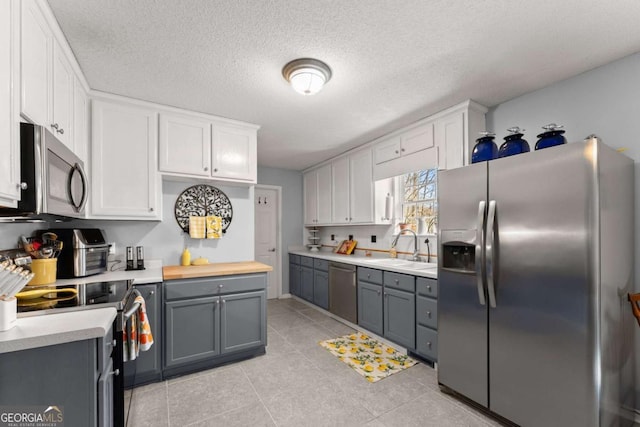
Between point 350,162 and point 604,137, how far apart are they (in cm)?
272

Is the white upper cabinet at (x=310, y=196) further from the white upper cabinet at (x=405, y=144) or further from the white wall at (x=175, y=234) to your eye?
the white wall at (x=175, y=234)

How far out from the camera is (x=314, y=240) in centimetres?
538

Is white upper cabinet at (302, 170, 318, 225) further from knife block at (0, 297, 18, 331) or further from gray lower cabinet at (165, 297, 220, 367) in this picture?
knife block at (0, 297, 18, 331)

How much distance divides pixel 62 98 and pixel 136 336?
1543 mm

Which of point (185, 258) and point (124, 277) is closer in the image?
point (124, 277)

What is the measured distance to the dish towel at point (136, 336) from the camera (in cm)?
167

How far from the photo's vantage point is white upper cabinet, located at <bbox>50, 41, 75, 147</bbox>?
1.70m

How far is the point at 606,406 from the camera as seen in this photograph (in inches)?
62.4

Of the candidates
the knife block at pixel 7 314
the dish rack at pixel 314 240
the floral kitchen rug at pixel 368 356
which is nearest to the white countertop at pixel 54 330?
the knife block at pixel 7 314

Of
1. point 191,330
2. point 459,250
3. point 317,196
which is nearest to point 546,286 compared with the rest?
point 459,250

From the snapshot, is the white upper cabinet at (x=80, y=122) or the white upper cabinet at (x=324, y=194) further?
the white upper cabinet at (x=324, y=194)

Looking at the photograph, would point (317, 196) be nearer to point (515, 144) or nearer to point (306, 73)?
point (306, 73)

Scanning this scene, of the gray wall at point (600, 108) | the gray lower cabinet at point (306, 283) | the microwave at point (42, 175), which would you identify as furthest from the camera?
the gray lower cabinet at point (306, 283)

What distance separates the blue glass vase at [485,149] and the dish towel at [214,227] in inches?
100
